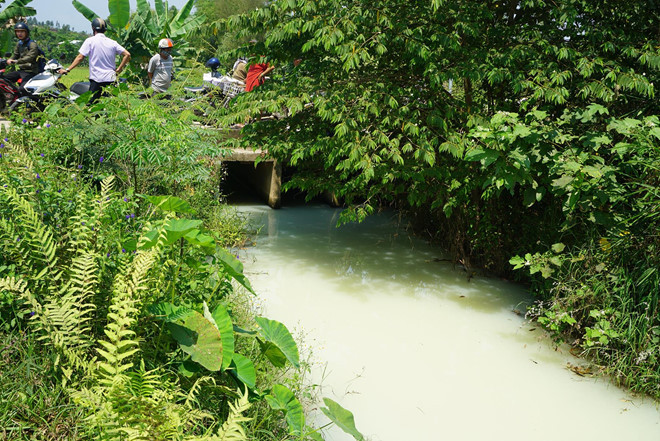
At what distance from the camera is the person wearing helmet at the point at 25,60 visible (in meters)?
10.6

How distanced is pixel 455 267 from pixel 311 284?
1979 mm

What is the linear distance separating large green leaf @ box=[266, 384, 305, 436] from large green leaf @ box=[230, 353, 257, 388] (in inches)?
5.6

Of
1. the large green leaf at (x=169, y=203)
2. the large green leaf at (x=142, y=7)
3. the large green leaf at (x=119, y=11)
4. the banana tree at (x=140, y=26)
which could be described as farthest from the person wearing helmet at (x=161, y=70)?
the large green leaf at (x=169, y=203)

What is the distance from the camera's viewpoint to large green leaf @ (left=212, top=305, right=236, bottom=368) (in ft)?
10.1

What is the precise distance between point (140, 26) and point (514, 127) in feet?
38.1

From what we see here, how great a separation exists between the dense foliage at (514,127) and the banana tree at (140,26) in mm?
8181

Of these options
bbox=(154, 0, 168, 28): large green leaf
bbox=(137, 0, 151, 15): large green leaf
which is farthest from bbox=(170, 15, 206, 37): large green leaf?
bbox=(154, 0, 168, 28): large green leaf

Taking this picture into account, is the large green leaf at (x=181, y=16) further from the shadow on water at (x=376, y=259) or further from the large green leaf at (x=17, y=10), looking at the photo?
the shadow on water at (x=376, y=259)

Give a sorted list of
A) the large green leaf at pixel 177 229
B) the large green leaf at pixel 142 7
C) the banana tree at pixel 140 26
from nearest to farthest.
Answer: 1. the large green leaf at pixel 177 229
2. the banana tree at pixel 140 26
3. the large green leaf at pixel 142 7

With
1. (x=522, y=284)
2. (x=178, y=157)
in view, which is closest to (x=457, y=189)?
(x=522, y=284)

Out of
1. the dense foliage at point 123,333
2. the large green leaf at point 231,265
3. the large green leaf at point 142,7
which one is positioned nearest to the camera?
the dense foliage at point 123,333

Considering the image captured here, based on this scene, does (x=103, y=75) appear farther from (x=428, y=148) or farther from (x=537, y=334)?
(x=537, y=334)

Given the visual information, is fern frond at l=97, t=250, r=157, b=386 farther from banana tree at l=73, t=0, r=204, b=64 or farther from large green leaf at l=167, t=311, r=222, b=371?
banana tree at l=73, t=0, r=204, b=64

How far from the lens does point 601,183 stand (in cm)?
477
